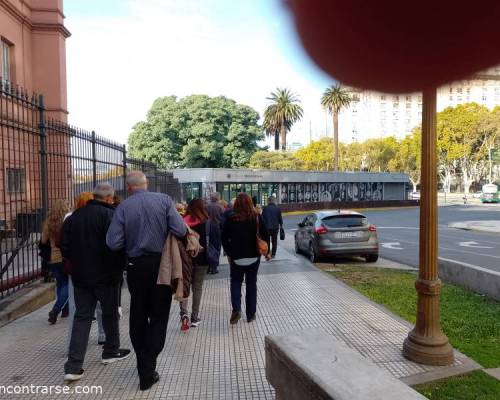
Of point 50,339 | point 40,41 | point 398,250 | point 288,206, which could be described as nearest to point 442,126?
point 288,206

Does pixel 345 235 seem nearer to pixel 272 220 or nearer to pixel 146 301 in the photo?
pixel 272 220

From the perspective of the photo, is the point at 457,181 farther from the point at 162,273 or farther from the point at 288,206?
the point at 162,273

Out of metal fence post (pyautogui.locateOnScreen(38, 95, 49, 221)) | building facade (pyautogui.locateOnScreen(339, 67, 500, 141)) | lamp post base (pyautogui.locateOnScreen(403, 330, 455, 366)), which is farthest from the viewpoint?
metal fence post (pyautogui.locateOnScreen(38, 95, 49, 221))

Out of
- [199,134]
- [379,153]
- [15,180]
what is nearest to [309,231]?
[15,180]

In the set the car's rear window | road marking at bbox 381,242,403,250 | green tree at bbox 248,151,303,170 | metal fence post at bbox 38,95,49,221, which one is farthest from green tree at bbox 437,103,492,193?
metal fence post at bbox 38,95,49,221

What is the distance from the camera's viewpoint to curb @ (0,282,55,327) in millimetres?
5949

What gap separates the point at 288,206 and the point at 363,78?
A: 119 ft

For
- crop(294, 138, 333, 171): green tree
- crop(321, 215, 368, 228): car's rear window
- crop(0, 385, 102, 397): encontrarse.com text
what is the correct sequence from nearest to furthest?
1. crop(0, 385, 102, 397): encontrarse.com text
2. crop(321, 215, 368, 228): car's rear window
3. crop(294, 138, 333, 171): green tree

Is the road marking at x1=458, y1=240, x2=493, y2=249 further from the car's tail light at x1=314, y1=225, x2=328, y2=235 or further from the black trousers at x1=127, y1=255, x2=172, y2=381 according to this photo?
the black trousers at x1=127, y1=255, x2=172, y2=381

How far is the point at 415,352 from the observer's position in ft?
14.3

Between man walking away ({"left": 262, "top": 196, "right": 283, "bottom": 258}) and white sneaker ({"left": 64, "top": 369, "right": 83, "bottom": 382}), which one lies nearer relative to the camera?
white sneaker ({"left": 64, "top": 369, "right": 83, "bottom": 382})

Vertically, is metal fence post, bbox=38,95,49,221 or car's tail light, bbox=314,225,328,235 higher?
metal fence post, bbox=38,95,49,221

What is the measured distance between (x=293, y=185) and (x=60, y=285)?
35.0m

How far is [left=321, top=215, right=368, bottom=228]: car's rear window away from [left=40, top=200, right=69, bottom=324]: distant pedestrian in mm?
7662
